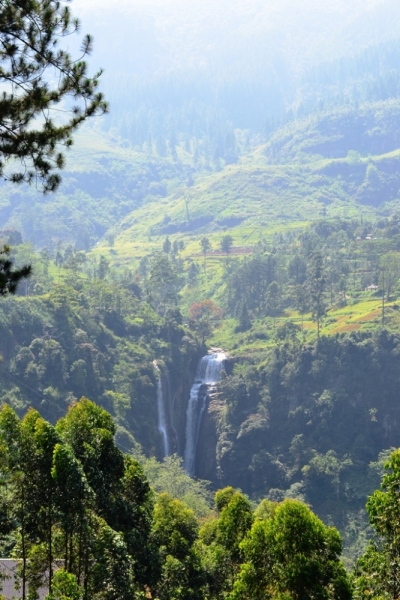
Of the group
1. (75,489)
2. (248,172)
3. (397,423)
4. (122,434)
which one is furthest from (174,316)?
(248,172)

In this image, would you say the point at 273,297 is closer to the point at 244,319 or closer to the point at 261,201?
the point at 244,319

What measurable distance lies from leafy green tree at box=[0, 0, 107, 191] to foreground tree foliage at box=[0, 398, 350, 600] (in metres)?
7.86

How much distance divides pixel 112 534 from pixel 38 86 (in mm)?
12035

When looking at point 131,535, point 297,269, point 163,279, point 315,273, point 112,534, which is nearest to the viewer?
point 112,534

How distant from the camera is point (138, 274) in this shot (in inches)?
4611

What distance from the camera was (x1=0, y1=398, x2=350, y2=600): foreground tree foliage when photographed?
56.2ft

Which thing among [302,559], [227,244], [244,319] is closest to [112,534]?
[302,559]

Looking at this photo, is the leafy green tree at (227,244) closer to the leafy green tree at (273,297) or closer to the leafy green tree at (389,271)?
the leafy green tree at (273,297)

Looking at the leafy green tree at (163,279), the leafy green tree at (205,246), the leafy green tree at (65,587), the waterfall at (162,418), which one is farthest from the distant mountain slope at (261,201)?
the leafy green tree at (65,587)

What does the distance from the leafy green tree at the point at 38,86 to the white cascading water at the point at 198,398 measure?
Answer: 6283cm

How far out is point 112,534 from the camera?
801 inches

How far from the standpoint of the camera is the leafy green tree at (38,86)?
14062mm

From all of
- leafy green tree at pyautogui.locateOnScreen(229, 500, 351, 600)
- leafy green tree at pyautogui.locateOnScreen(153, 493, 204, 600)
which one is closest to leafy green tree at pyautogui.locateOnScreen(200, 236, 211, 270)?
leafy green tree at pyautogui.locateOnScreen(153, 493, 204, 600)

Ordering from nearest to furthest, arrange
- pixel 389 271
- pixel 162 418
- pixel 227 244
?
pixel 162 418, pixel 389 271, pixel 227 244
